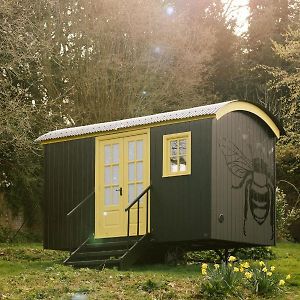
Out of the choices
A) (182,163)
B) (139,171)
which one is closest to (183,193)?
(182,163)

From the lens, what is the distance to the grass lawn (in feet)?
32.1

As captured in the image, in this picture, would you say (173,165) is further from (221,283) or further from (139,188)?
(221,283)

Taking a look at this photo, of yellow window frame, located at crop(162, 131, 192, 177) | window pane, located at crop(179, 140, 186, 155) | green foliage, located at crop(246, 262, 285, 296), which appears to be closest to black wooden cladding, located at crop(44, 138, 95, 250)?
yellow window frame, located at crop(162, 131, 192, 177)

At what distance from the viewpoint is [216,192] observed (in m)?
12.8

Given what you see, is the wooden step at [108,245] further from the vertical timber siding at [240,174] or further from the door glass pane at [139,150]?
the vertical timber siding at [240,174]

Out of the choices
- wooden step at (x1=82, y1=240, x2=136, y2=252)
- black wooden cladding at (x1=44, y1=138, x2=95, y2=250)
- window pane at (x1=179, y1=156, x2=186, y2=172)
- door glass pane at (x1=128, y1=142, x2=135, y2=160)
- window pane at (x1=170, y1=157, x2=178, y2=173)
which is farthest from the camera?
black wooden cladding at (x1=44, y1=138, x2=95, y2=250)

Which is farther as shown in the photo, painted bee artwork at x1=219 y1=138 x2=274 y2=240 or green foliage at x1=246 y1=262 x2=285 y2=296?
painted bee artwork at x1=219 y1=138 x2=274 y2=240

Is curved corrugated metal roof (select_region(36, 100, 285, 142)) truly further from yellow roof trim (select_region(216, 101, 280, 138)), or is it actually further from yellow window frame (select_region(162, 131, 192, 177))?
yellow window frame (select_region(162, 131, 192, 177))

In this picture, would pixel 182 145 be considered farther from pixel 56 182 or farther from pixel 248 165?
pixel 56 182

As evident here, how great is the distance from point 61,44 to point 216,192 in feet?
37.2

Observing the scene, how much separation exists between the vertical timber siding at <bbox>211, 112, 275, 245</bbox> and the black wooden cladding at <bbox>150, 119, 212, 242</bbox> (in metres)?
0.15

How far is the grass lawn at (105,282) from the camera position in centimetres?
979

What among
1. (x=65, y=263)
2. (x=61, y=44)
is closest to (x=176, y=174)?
(x=65, y=263)

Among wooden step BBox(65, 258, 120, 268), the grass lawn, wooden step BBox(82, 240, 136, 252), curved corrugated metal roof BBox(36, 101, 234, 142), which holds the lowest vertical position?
the grass lawn
